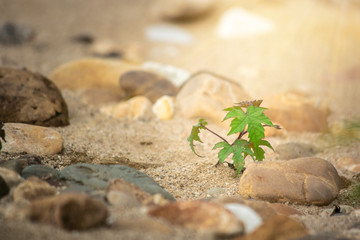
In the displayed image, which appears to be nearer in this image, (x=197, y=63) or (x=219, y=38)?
(x=197, y=63)

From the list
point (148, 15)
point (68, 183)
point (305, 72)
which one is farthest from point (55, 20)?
point (68, 183)

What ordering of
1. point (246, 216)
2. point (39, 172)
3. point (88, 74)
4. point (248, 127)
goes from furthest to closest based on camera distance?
point (88, 74) < point (248, 127) < point (39, 172) < point (246, 216)

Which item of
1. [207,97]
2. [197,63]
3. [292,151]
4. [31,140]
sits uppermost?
[197,63]

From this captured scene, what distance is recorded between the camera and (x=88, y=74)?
16.4 ft

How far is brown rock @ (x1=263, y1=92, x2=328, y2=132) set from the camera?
4.02 meters

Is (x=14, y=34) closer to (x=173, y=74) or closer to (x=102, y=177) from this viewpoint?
(x=173, y=74)

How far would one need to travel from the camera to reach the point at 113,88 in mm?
4887

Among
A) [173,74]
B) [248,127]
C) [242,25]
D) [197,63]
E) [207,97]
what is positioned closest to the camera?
Result: [248,127]

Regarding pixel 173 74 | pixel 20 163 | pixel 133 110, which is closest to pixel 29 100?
pixel 133 110

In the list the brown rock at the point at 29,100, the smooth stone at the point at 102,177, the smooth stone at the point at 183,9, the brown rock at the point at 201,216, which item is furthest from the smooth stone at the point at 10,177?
the smooth stone at the point at 183,9

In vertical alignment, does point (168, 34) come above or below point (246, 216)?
above

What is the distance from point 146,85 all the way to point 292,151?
1.98m

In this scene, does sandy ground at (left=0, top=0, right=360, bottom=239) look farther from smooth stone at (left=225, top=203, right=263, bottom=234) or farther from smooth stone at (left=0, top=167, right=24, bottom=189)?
smooth stone at (left=0, top=167, right=24, bottom=189)

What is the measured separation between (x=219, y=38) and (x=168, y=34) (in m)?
1.05
